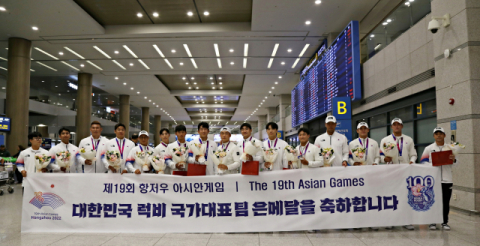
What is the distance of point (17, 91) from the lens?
12.4 m

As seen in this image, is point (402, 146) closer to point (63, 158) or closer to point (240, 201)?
point (240, 201)

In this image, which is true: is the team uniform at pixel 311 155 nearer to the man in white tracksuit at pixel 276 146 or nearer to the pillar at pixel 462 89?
the man in white tracksuit at pixel 276 146

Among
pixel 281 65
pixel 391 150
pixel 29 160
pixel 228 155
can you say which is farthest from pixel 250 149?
pixel 281 65

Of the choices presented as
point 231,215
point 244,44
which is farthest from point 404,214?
point 244,44

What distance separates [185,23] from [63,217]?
29.3ft

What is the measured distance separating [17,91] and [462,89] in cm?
1519

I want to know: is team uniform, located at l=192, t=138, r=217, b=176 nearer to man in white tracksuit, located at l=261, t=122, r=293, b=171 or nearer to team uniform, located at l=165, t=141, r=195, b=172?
team uniform, located at l=165, t=141, r=195, b=172

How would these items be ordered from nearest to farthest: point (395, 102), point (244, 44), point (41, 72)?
point (395, 102)
point (244, 44)
point (41, 72)

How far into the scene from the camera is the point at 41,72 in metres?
18.2

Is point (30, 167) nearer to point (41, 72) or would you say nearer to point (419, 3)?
point (419, 3)

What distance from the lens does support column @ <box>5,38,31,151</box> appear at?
1232 cm

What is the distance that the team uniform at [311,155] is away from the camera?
4.96 meters

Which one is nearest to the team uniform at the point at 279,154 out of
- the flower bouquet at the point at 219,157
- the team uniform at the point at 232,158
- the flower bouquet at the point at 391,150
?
the team uniform at the point at 232,158

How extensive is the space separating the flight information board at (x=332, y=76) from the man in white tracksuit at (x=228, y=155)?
6069 millimetres
